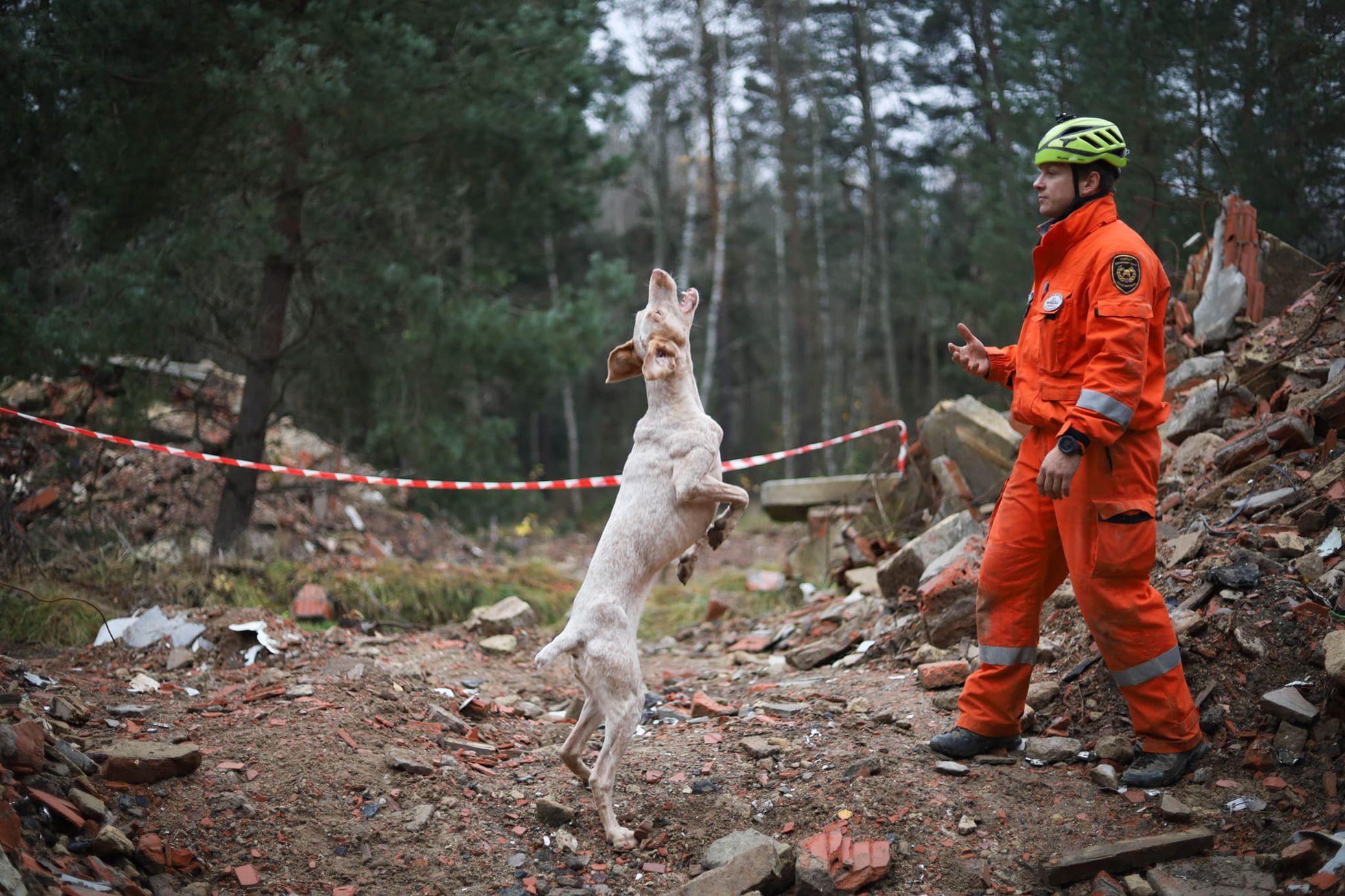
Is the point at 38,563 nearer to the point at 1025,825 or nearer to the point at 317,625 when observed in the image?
the point at 317,625

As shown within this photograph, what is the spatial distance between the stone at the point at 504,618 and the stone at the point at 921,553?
2801mm

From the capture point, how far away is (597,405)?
2434 cm

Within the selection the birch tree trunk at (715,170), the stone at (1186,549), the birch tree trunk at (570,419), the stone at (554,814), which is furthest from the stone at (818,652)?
the birch tree trunk at (570,419)

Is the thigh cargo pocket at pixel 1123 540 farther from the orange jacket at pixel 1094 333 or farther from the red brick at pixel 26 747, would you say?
the red brick at pixel 26 747

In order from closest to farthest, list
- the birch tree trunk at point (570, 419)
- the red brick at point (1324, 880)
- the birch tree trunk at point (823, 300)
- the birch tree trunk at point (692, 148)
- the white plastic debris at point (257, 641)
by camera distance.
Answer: the red brick at point (1324, 880)
the white plastic debris at point (257, 641)
the birch tree trunk at point (692, 148)
the birch tree trunk at point (570, 419)
the birch tree trunk at point (823, 300)

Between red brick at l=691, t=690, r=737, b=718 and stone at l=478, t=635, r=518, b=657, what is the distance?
78.1 inches

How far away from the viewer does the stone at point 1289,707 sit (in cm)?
359

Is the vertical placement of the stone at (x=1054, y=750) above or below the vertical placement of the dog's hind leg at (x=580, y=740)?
below

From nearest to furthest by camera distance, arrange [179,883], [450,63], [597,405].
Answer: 1. [179,883]
2. [450,63]
3. [597,405]

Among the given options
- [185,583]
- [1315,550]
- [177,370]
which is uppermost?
[177,370]

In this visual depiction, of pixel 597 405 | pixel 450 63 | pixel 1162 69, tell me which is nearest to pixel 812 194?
pixel 597 405

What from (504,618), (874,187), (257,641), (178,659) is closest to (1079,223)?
(504,618)

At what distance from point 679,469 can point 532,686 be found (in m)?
2.88

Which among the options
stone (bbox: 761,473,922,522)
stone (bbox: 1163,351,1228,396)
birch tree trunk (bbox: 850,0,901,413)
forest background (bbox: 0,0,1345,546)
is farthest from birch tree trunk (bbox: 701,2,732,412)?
stone (bbox: 1163,351,1228,396)
